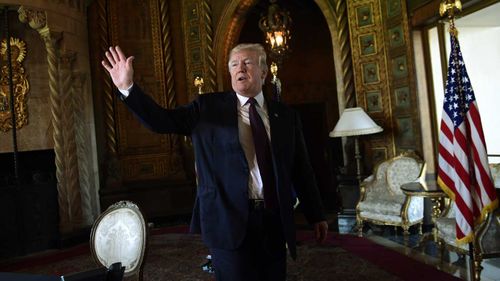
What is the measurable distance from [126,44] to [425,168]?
16.8ft

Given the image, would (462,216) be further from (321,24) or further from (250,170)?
(321,24)

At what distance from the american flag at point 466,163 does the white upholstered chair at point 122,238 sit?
93.6 inches

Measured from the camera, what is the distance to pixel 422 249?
4.75m

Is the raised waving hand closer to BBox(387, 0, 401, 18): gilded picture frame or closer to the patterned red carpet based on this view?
the patterned red carpet

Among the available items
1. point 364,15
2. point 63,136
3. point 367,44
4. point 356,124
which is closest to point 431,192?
point 356,124

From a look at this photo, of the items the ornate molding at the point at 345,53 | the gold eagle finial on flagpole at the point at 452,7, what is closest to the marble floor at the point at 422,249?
the ornate molding at the point at 345,53

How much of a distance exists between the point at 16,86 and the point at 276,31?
155 inches

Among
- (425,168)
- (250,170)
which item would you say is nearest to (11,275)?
(250,170)

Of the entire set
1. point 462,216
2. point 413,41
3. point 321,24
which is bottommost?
point 462,216

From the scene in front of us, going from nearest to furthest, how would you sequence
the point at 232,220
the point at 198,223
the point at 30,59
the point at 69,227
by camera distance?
the point at 232,220 < the point at 198,223 < the point at 69,227 < the point at 30,59

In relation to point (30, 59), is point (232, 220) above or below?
below

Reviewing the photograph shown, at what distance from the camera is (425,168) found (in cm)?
528

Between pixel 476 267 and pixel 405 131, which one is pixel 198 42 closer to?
pixel 405 131

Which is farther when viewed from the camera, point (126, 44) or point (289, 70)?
point (289, 70)
